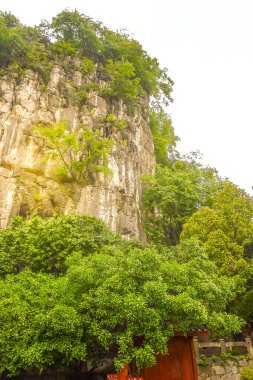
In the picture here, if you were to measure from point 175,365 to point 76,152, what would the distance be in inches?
541

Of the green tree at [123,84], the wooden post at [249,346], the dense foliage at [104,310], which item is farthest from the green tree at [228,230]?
the green tree at [123,84]

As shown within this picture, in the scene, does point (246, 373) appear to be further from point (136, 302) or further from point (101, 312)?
point (101, 312)

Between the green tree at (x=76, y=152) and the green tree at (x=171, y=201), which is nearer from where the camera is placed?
the green tree at (x=76, y=152)

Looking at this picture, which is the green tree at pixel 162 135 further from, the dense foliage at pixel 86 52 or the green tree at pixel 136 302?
the green tree at pixel 136 302

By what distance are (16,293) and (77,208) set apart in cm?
1083

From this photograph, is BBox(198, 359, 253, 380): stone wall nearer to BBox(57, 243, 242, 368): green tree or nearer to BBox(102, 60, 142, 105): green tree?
BBox(57, 243, 242, 368): green tree

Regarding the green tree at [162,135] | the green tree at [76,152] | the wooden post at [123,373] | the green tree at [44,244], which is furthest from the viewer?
the green tree at [162,135]

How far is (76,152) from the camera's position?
20.9m

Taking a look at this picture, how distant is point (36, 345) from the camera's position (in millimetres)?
8359

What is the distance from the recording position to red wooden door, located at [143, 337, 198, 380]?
11.5 meters

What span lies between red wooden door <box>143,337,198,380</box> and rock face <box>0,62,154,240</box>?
9.20 metres

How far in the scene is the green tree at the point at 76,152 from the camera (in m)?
20.5

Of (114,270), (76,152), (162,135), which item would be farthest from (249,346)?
(162,135)

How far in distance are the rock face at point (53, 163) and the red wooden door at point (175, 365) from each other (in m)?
9.20
